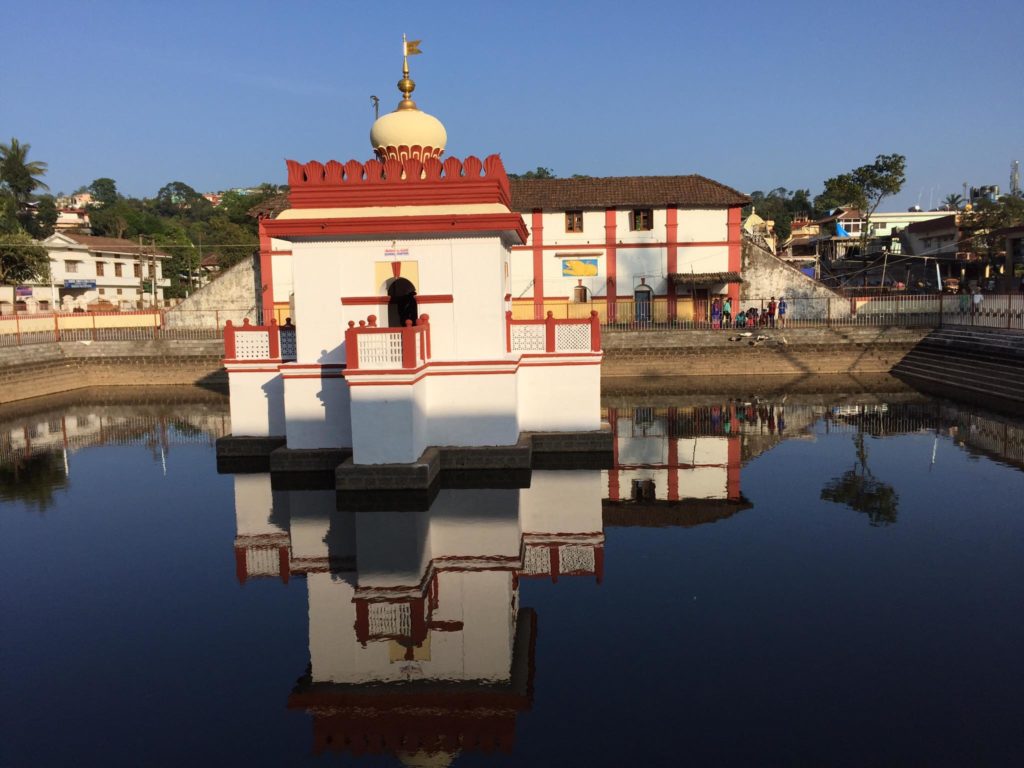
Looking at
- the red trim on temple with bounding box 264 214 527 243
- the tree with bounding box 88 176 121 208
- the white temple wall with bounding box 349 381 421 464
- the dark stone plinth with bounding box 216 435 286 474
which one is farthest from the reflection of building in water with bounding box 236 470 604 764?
the tree with bounding box 88 176 121 208

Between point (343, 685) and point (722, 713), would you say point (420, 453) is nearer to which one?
point (343, 685)

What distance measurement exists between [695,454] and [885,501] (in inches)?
166

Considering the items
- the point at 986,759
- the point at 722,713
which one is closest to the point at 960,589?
the point at 986,759

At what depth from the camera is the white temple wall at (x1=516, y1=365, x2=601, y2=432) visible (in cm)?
1439

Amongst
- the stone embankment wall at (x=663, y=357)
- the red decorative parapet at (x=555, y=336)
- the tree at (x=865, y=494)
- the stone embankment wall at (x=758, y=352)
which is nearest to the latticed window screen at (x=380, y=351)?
the red decorative parapet at (x=555, y=336)

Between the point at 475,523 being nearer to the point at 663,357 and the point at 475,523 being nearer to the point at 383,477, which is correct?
the point at 383,477

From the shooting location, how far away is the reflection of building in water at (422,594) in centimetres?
583

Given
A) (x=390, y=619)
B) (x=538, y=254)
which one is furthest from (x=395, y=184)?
(x=538, y=254)

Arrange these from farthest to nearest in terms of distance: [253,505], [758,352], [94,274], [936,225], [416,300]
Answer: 1. [94,274]
2. [936,225]
3. [758,352]
4. [416,300]
5. [253,505]

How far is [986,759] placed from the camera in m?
5.04

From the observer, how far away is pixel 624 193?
32000 millimetres

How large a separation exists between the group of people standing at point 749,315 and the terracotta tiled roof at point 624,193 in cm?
419

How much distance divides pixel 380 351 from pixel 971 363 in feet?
62.3

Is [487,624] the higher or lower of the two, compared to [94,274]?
lower
